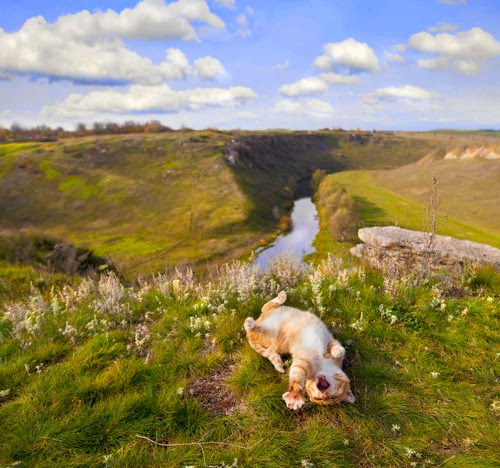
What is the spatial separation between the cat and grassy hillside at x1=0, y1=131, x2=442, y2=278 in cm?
5925

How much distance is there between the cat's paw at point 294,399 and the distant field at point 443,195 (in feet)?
204

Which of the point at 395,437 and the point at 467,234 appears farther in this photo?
the point at 467,234

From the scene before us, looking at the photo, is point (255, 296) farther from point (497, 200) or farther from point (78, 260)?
point (497, 200)

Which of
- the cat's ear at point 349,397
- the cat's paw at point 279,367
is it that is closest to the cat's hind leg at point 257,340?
the cat's paw at point 279,367

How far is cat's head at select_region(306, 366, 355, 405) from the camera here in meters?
4.30

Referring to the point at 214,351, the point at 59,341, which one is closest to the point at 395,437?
the point at 214,351

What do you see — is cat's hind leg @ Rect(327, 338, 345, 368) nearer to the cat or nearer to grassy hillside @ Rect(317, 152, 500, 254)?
the cat

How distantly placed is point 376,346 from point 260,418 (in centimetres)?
256

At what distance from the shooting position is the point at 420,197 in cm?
10300

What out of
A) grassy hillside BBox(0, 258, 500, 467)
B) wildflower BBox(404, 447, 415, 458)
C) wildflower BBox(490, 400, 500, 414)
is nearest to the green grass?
grassy hillside BBox(0, 258, 500, 467)

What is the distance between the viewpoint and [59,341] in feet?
20.8

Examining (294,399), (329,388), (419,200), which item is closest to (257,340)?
(294,399)

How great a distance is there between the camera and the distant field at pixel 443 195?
7523 centimetres

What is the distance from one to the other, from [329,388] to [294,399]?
1.66ft
